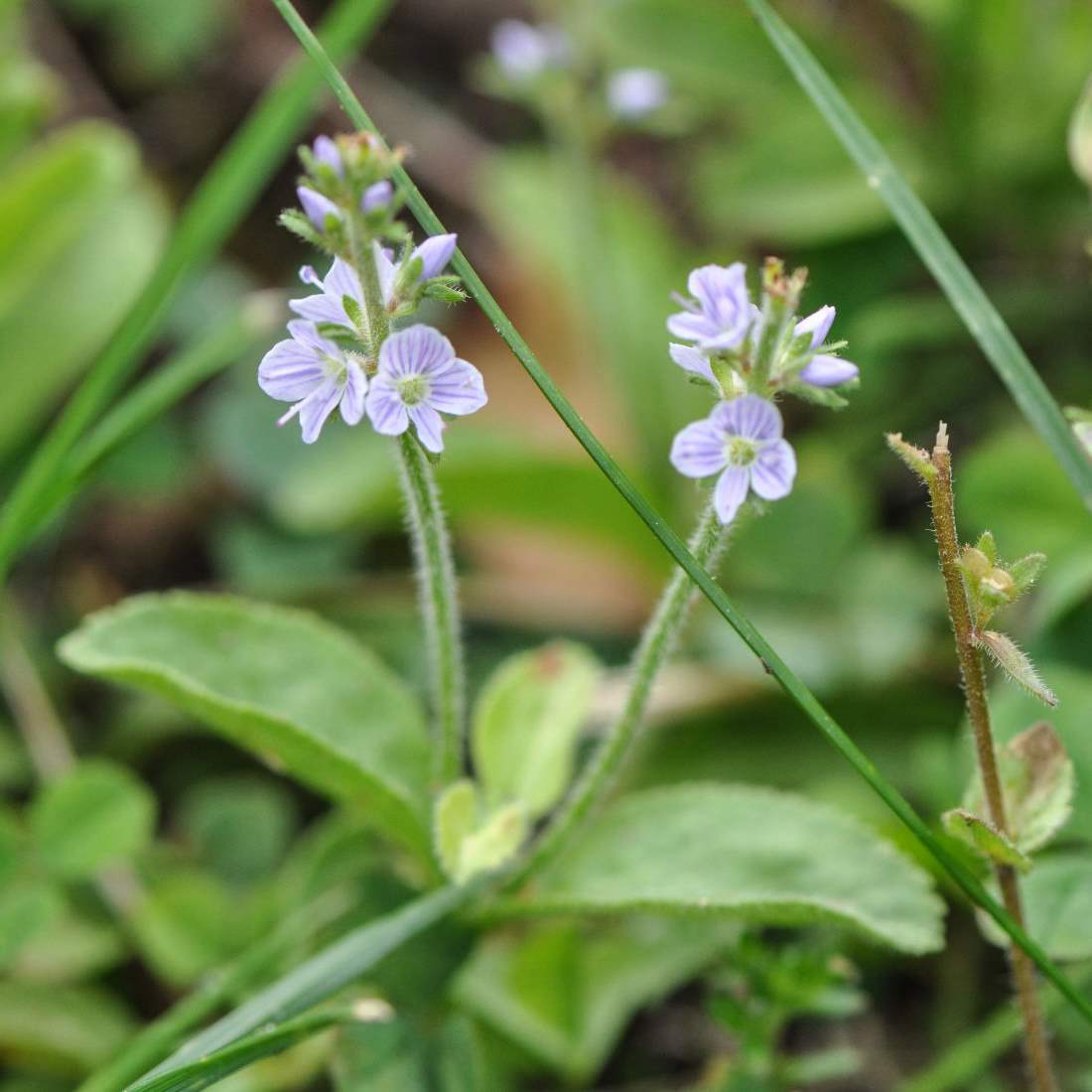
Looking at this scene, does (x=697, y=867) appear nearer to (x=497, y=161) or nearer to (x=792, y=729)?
(x=792, y=729)

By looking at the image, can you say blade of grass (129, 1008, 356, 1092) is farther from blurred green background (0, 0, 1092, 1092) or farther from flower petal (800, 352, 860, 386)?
flower petal (800, 352, 860, 386)

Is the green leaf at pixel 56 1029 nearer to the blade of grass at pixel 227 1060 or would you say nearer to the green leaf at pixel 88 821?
the green leaf at pixel 88 821

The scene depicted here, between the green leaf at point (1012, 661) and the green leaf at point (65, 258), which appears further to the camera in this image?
the green leaf at point (65, 258)

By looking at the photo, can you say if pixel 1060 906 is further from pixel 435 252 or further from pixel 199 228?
pixel 199 228

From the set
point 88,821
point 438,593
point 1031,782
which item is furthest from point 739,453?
point 88,821

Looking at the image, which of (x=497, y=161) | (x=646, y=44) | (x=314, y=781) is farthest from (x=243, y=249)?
(x=314, y=781)

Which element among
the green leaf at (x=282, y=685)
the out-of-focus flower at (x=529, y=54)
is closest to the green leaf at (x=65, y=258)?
the out-of-focus flower at (x=529, y=54)
